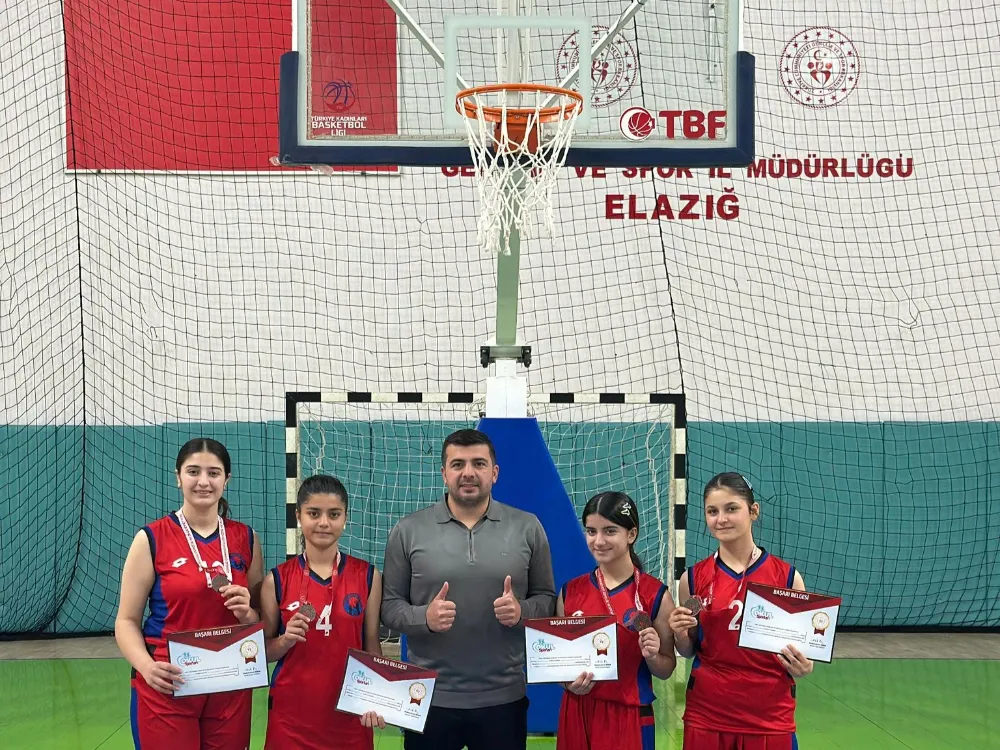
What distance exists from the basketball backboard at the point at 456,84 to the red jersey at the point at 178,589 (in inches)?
70.6

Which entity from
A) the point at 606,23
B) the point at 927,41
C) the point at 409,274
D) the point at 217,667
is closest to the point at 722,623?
the point at 217,667

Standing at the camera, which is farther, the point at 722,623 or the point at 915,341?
the point at 915,341

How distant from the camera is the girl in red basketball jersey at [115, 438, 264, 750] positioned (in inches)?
124

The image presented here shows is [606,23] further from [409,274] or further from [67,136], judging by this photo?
[67,136]

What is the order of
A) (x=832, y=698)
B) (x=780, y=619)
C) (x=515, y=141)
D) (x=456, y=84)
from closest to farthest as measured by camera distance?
1. (x=780, y=619)
2. (x=456, y=84)
3. (x=515, y=141)
4. (x=832, y=698)

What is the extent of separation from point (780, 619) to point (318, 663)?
1.45 meters

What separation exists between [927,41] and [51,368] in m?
7.08

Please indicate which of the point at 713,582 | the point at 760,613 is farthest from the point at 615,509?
the point at 760,613

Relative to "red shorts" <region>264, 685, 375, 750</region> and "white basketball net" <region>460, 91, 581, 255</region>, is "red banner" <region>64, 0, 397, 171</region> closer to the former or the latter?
"white basketball net" <region>460, 91, 581, 255</region>

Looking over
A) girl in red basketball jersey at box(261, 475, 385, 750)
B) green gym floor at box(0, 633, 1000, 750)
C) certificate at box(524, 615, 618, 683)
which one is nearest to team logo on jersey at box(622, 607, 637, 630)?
certificate at box(524, 615, 618, 683)

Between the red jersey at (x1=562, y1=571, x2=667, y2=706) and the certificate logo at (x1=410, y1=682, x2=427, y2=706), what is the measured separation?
22.6 inches

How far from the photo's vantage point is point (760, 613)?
3.18 meters

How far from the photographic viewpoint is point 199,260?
7.77 metres

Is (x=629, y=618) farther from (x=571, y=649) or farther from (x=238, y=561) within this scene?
(x=238, y=561)
